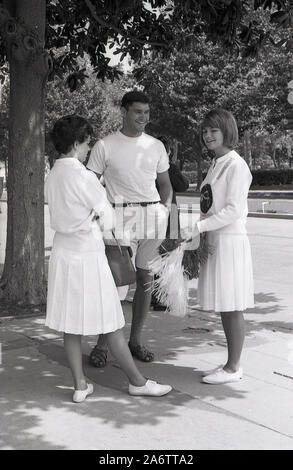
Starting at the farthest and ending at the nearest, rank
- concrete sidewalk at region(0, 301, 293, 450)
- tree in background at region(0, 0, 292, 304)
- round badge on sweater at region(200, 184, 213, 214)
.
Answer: tree in background at region(0, 0, 292, 304), round badge on sweater at region(200, 184, 213, 214), concrete sidewalk at region(0, 301, 293, 450)

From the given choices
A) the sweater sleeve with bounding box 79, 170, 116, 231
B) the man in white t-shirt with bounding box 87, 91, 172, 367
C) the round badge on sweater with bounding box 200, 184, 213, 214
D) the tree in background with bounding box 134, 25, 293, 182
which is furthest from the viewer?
the tree in background with bounding box 134, 25, 293, 182

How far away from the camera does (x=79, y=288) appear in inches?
148

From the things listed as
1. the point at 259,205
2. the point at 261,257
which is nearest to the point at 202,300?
the point at 261,257

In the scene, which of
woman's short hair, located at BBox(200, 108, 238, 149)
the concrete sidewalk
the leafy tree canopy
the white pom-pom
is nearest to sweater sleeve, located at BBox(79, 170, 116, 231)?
the white pom-pom

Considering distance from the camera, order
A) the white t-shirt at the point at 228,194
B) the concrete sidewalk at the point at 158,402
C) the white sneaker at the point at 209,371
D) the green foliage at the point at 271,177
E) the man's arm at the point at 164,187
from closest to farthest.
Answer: the concrete sidewalk at the point at 158,402 < the white t-shirt at the point at 228,194 < the white sneaker at the point at 209,371 < the man's arm at the point at 164,187 < the green foliage at the point at 271,177

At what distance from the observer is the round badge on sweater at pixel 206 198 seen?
163 inches

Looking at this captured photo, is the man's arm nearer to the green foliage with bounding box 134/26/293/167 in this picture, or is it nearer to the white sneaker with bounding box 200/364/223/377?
the white sneaker with bounding box 200/364/223/377

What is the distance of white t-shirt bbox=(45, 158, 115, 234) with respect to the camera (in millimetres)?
3646

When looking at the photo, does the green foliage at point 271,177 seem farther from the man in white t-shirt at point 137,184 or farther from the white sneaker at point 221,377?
the white sneaker at point 221,377

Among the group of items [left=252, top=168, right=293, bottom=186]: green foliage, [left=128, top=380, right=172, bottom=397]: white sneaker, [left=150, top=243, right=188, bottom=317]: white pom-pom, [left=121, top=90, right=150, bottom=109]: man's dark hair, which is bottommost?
[left=128, top=380, right=172, bottom=397]: white sneaker

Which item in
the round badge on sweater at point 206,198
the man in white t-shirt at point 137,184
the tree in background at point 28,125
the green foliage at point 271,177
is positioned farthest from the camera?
the green foliage at point 271,177

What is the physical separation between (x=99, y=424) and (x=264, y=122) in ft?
96.6

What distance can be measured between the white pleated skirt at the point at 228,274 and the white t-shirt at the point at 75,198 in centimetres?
81

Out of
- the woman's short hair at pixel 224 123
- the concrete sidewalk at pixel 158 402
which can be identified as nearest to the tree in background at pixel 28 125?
the concrete sidewalk at pixel 158 402
